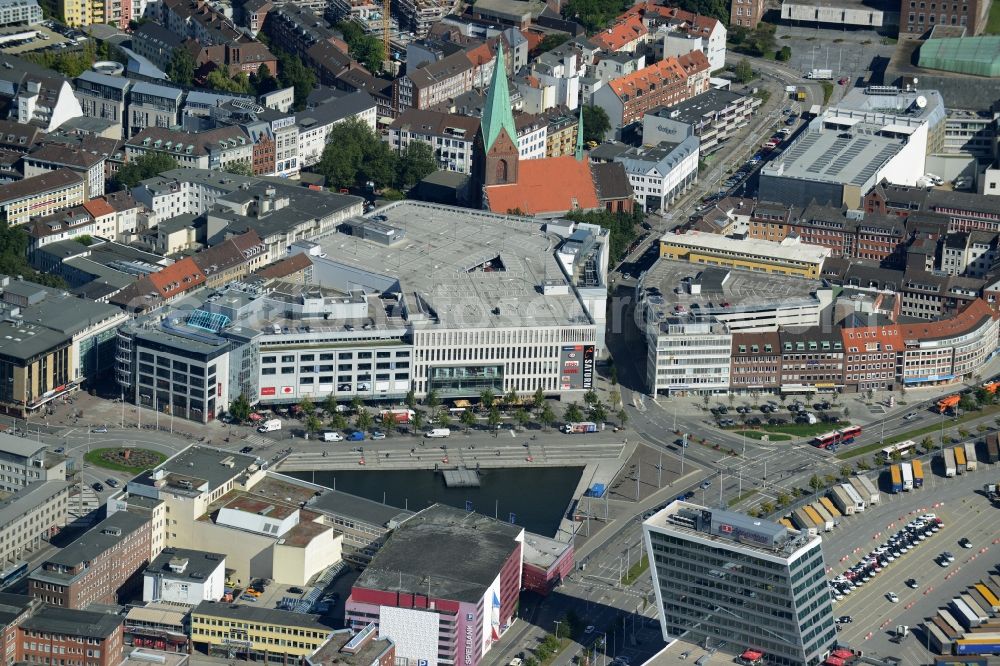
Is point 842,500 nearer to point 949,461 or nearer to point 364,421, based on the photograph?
point 949,461

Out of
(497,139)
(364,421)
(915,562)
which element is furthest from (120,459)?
(915,562)

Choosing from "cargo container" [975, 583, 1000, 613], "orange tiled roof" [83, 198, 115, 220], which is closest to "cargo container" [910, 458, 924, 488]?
"cargo container" [975, 583, 1000, 613]

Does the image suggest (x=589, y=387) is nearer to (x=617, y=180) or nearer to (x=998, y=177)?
(x=617, y=180)

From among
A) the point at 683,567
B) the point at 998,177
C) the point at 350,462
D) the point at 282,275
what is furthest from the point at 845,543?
the point at 998,177

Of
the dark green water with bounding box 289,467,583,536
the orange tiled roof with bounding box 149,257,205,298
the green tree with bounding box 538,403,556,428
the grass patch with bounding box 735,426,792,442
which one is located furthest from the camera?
the orange tiled roof with bounding box 149,257,205,298

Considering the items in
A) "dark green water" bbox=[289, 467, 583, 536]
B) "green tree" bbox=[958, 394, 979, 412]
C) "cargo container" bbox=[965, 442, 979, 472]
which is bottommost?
"dark green water" bbox=[289, 467, 583, 536]

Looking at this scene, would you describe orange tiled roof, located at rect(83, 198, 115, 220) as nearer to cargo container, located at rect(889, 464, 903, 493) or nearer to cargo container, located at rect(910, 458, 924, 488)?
cargo container, located at rect(889, 464, 903, 493)

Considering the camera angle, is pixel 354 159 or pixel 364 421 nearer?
pixel 364 421
